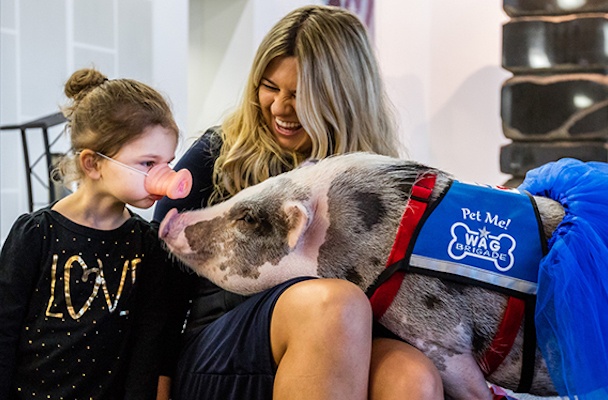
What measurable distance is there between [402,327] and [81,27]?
90.1 inches

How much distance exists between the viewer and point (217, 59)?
13.3ft

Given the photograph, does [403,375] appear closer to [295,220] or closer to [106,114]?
[295,220]

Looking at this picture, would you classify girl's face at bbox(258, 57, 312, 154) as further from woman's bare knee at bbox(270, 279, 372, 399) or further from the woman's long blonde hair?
woman's bare knee at bbox(270, 279, 372, 399)

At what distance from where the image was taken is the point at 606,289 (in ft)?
3.72

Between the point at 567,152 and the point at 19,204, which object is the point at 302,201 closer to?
the point at 19,204

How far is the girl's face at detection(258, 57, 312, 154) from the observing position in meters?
1.57

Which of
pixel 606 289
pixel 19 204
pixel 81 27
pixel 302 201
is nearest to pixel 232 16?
pixel 81 27

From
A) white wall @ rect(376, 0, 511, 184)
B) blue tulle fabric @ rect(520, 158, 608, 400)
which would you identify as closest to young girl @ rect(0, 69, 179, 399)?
blue tulle fabric @ rect(520, 158, 608, 400)

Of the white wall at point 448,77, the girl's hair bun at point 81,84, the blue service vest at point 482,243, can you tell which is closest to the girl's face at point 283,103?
the girl's hair bun at point 81,84

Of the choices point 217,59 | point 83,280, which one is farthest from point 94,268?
point 217,59

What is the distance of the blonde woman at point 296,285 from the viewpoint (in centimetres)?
112

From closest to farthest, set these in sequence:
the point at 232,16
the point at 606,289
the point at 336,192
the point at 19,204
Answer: the point at 606,289
the point at 336,192
the point at 19,204
the point at 232,16

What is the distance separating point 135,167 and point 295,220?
280 mm

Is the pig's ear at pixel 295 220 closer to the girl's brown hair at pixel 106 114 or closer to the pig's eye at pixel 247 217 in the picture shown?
the pig's eye at pixel 247 217
